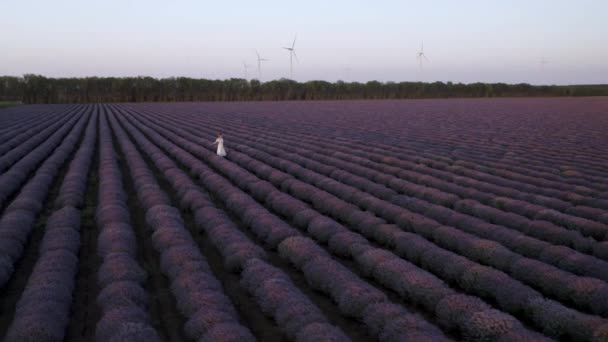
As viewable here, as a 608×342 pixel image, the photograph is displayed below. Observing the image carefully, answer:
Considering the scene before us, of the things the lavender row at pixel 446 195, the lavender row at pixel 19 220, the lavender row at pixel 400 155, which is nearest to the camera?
the lavender row at pixel 19 220

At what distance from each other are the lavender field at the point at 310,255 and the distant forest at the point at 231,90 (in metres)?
85.3

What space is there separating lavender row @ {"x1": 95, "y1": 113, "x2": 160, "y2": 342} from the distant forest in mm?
91332

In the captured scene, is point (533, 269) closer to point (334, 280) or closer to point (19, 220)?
point (334, 280)

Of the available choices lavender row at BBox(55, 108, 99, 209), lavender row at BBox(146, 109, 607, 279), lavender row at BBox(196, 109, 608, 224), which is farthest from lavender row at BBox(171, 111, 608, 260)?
lavender row at BBox(55, 108, 99, 209)

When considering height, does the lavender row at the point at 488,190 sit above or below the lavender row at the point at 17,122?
above

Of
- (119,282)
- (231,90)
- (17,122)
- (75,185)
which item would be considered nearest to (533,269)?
(119,282)

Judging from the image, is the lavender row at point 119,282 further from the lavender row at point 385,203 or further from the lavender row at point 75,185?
the lavender row at point 385,203

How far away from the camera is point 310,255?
7668mm

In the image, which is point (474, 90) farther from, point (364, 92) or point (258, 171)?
point (258, 171)

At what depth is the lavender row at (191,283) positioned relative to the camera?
5.33 meters

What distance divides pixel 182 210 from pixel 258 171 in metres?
4.26

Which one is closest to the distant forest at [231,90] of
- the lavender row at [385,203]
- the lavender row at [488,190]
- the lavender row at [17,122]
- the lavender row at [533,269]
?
the lavender row at [17,122]

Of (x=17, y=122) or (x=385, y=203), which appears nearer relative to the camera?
(x=385, y=203)

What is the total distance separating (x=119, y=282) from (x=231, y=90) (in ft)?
319
